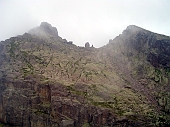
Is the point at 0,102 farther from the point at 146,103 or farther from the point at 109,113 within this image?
the point at 146,103

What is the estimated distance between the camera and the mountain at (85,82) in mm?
118875

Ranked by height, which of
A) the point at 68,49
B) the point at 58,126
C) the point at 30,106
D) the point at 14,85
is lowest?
the point at 58,126

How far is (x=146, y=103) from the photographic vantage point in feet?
427

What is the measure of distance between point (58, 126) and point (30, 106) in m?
21.7

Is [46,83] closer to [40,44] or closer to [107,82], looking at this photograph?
[107,82]

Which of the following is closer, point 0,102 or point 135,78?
point 0,102

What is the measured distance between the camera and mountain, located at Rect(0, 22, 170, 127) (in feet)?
390

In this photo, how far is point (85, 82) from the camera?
139 metres

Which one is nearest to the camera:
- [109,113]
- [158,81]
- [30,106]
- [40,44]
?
[109,113]

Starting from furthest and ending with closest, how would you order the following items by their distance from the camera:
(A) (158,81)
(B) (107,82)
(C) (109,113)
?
(A) (158,81)
(B) (107,82)
(C) (109,113)

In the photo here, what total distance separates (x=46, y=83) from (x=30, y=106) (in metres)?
15.4

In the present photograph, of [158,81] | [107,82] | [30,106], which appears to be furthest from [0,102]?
[158,81]

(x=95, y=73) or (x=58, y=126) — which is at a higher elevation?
(x=95, y=73)

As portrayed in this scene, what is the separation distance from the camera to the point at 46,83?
433 ft
